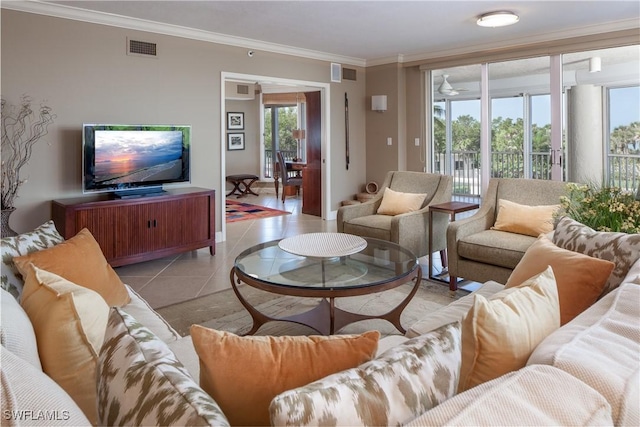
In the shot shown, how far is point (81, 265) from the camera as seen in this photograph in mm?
1958

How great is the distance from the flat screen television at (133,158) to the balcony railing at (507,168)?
3900mm

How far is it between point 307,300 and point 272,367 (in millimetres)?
2677

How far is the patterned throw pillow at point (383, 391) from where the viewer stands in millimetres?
754

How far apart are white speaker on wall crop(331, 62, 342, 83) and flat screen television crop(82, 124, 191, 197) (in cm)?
271

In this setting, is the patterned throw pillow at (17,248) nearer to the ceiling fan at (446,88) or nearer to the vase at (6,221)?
the vase at (6,221)

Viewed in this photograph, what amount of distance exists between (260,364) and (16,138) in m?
4.19

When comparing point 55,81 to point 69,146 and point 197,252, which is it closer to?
point 69,146

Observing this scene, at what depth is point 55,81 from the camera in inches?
167

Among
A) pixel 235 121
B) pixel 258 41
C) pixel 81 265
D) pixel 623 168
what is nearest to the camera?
pixel 81 265

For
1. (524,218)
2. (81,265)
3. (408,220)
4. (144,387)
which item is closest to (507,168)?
(408,220)

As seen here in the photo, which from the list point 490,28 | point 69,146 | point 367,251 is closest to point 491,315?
point 367,251

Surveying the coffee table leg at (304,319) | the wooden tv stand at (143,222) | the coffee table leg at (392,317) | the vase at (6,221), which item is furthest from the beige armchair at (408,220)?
the vase at (6,221)

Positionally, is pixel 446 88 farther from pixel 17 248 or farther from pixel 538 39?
pixel 17 248

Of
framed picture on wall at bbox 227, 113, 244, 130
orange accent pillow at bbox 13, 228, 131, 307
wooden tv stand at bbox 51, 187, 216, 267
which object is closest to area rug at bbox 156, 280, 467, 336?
orange accent pillow at bbox 13, 228, 131, 307
